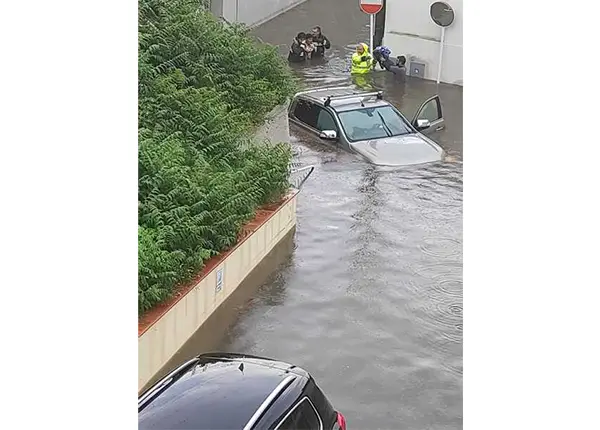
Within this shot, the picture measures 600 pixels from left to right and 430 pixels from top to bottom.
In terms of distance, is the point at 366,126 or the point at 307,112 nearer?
the point at 366,126

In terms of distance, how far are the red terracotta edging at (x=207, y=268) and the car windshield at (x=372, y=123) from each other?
2725 millimetres

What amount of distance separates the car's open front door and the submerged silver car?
0.04 ft

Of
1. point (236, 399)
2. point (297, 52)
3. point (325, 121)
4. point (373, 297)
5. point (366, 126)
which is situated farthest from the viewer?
point (297, 52)

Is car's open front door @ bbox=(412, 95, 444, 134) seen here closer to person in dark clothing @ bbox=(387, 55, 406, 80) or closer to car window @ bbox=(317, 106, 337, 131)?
car window @ bbox=(317, 106, 337, 131)

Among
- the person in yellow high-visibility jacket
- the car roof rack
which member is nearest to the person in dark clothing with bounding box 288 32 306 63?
the person in yellow high-visibility jacket

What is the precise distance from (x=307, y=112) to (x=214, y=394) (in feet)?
25.6

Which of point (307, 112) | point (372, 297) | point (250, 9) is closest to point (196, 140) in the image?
point (372, 297)

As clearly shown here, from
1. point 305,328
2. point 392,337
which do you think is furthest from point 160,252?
point 392,337

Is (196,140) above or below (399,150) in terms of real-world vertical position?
above

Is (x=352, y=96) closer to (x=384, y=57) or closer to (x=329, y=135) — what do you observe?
(x=329, y=135)

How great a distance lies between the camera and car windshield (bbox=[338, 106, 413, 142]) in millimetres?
10648

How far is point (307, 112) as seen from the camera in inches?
445
